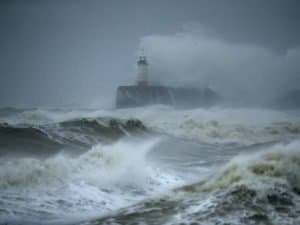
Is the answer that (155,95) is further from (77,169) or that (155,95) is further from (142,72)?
(77,169)

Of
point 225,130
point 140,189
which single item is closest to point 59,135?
point 140,189

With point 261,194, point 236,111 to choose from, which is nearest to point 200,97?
A: point 236,111

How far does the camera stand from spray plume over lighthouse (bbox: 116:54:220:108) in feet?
167

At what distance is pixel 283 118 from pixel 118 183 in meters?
33.7

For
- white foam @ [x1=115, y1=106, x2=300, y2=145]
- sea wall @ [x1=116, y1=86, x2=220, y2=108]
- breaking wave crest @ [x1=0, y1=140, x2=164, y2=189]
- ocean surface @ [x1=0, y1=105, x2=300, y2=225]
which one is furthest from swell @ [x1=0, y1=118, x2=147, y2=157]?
sea wall @ [x1=116, y1=86, x2=220, y2=108]

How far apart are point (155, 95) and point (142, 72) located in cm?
394

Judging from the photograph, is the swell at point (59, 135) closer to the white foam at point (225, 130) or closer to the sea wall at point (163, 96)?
the white foam at point (225, 130)

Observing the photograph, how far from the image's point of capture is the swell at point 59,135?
12984 mm

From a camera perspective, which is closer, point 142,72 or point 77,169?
point 77,169

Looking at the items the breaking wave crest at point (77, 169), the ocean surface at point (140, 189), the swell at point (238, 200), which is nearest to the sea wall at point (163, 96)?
the ocean surface at point (140, 189)

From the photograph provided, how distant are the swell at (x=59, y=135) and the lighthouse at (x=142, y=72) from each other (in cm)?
2805

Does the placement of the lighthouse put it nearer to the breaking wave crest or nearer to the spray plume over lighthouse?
the spray plume over lighthouse

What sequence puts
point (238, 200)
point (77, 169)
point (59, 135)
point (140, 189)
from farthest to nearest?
point (59, 135) → point (77, 169) → point (140, 189) → point (238, 200)

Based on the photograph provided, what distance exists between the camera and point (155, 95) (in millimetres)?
52156
